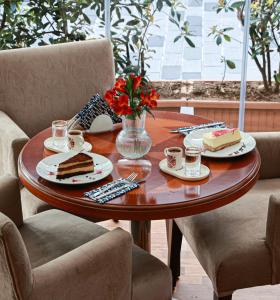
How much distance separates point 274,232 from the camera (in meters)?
2.08

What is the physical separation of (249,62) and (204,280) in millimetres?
1773

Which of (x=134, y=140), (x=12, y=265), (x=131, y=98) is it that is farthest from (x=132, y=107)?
(x=12, y=265)

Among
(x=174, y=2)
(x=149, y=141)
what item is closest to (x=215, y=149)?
(x=149, y=141)

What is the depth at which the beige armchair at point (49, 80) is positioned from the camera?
2.93 metres

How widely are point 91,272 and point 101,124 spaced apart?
88cm

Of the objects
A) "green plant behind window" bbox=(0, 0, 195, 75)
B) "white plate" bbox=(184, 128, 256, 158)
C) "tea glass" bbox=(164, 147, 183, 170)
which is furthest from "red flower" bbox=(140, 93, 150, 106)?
"green plant behind window" bbox=(0, 0, 195, 75)

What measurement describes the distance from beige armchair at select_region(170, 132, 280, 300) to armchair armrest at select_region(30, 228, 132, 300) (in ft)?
1.22

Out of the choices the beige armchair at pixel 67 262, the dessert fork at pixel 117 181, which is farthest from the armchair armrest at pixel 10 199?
the dessert fork at pixel 117 181

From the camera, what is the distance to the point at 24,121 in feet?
9.70

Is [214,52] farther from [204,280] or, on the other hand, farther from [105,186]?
[105,186]

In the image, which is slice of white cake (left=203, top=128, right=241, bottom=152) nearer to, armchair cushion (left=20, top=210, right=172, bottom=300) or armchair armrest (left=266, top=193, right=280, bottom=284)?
armchair armrest (left=266, top=193, right=280, bottom=284)

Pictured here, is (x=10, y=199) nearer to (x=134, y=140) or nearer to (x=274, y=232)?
(x=134, y=140)

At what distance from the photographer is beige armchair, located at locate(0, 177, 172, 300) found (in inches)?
62.9

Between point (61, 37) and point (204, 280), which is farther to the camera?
point (61, 37)
